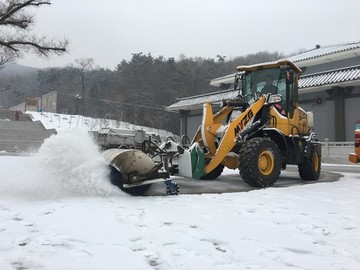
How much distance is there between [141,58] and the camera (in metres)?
71.8

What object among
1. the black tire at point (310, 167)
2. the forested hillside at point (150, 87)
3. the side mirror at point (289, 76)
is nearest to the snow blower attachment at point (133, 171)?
the side mirror at point (289, 76)

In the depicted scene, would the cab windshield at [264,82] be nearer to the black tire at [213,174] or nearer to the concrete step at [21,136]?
the black tire at [213,174]

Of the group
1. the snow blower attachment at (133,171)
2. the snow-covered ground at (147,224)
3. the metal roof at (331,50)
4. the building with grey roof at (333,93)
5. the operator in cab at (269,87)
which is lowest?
the snow-covered ground at (147,224)

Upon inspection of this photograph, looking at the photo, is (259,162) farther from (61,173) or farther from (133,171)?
(61,173)

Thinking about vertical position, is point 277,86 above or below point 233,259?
above

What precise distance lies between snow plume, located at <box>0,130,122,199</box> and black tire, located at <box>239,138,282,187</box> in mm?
2957

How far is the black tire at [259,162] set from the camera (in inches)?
316

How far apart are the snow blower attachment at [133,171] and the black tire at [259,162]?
1.87 metres

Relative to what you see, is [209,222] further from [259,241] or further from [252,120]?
[252,120]

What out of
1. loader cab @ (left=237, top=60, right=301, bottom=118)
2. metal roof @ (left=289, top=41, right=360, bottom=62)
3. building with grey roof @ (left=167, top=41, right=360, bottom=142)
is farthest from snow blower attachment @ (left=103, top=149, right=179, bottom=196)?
metal roof @ (left=289, top=41, right=360, bottom=62)

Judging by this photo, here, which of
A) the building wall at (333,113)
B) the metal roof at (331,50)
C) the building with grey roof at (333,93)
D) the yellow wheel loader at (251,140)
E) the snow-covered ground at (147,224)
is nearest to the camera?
the snow-covered ground at (147,224)

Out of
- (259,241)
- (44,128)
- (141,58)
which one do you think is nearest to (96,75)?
(141,58)

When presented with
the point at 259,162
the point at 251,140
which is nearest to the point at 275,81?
the point at 251,140

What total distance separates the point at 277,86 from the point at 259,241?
21.8 feet
